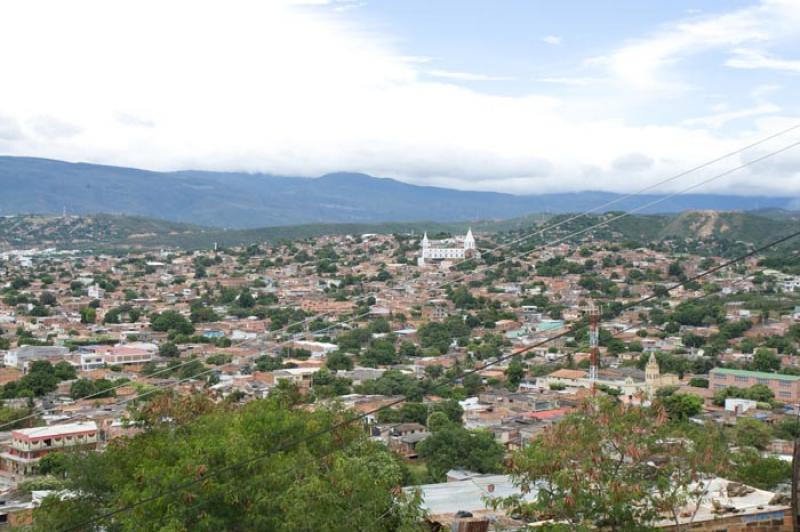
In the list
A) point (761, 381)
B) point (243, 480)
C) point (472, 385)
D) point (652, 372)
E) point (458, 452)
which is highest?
point (243, 480)

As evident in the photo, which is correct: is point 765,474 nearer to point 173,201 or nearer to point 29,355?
point 29,355

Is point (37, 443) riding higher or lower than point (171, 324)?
higher

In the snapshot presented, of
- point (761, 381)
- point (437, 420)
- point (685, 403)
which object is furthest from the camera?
point (761, 381)

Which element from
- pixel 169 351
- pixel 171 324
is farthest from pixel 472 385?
pixel 171 324

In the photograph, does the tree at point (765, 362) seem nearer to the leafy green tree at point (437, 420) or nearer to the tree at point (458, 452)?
the leafy green tree at point (437, 420)

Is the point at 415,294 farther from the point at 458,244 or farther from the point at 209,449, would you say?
the point at 209,449

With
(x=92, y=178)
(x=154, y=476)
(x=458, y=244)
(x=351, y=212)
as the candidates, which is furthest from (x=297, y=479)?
(x=351, y=212)
